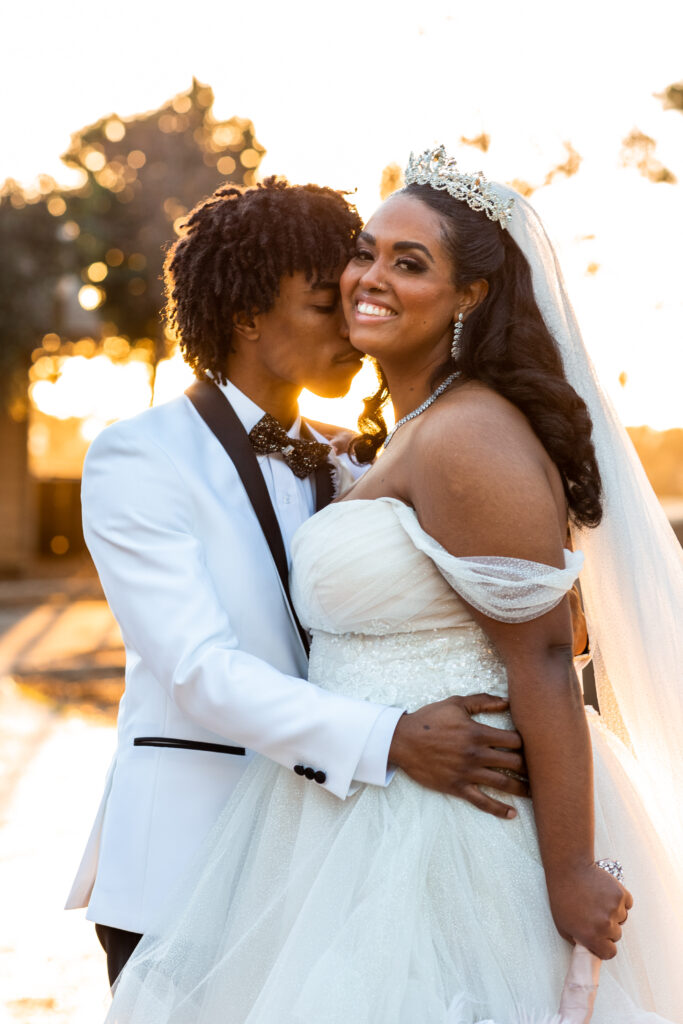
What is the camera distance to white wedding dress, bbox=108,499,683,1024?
8.03ft

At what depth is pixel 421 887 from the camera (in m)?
2.51

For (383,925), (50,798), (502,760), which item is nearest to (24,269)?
(50,798)

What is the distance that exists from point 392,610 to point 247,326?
3.56 feet

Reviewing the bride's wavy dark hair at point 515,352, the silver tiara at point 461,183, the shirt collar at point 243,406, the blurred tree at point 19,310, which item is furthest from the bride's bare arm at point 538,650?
the blurred tree at point 19,310

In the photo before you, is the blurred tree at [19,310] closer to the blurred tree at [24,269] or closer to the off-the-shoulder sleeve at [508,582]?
the blurred tree at [24,269]

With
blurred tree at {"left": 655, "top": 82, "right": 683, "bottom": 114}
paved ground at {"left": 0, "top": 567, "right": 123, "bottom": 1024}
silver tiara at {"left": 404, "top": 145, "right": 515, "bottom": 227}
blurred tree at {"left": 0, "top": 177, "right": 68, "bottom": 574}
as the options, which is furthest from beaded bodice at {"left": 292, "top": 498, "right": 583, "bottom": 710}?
blurred tree at {"left": 0, "top": 177, "right": 68, "bottom": 574}

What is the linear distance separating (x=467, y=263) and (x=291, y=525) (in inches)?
34.1

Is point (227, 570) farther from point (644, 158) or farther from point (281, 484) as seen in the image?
point (644, 158)

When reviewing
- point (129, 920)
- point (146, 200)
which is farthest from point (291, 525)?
point (146, 200)

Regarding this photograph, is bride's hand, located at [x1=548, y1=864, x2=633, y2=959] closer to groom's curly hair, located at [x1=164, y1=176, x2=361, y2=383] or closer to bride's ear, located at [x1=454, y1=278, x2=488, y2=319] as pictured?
bride's ear, located at [x1=454, y1=278, x2=488, y2=319]

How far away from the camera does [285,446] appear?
131 inches

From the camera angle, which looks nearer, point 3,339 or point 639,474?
point 639,474

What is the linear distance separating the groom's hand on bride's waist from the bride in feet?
0.16

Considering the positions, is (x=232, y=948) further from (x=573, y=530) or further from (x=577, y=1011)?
(x=573, y=530)
